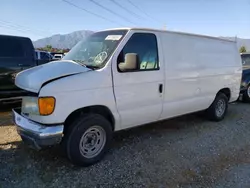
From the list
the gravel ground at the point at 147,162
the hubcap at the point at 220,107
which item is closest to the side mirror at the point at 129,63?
the gravel ground at the point at 147,162

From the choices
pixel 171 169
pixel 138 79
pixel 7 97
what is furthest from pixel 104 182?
pixel 7 97

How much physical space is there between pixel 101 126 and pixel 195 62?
2.59 meters

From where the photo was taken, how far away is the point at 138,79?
3.81m

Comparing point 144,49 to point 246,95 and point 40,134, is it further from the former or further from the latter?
point 246,95

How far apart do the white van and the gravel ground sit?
32cm

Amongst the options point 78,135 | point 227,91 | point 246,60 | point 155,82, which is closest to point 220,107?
point 227,91

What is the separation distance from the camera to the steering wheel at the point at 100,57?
3.54 metres

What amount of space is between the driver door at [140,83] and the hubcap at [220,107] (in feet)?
7.67

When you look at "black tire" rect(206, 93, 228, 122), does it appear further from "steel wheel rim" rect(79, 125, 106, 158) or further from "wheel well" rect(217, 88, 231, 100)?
"steel wheel rim" rect(79, 125, 106, 158)

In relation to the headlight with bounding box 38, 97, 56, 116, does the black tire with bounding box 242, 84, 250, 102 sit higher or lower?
lower

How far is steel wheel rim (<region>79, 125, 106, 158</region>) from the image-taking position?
11.4ft

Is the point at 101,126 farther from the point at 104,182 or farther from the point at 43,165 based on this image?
the point at 43,165

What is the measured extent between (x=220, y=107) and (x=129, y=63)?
3540 mm

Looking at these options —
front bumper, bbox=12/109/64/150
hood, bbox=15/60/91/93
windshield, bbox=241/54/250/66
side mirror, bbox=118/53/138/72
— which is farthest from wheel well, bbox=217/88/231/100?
front bumper, bbox=12/109/64/150
